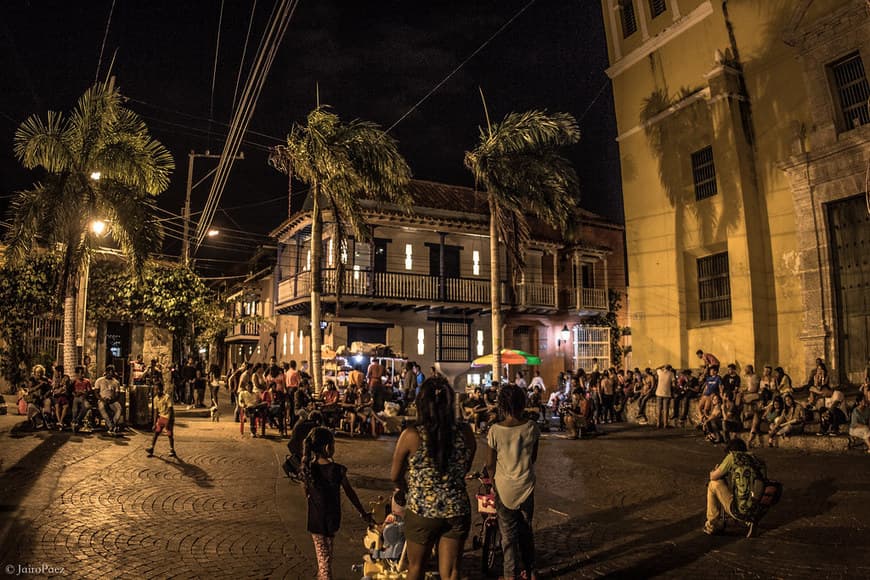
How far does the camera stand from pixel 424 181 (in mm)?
29406

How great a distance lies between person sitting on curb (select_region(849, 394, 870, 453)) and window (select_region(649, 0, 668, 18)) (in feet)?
39.4

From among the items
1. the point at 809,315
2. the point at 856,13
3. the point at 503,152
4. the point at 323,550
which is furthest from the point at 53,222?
the point at 856,13

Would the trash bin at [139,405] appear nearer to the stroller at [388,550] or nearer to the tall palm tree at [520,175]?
the tall palm tree at [520,175]

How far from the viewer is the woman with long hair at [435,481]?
12.3ft

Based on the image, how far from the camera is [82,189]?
48.6 ft

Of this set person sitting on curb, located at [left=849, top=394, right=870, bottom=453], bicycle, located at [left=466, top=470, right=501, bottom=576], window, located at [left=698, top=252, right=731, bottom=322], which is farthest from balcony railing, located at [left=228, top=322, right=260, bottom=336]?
bicycle, located at [left=466, top=470, right=501, bottom=576]

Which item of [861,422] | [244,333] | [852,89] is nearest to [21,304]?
[244,333]

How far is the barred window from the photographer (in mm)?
26703

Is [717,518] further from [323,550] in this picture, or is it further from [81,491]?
[81,491]

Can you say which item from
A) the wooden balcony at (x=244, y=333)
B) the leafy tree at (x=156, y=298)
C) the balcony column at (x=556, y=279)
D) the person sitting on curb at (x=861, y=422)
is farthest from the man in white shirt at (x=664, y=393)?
the wooden balcony at (x=244, y=333)

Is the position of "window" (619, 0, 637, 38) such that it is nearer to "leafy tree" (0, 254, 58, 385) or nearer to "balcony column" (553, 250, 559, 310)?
"balcony column" (553, 250, 559, 310)

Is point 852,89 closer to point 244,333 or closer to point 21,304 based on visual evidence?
point 21,304

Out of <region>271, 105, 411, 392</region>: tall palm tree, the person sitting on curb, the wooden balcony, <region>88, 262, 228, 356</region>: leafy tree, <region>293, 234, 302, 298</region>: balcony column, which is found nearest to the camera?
the person sitting on curb

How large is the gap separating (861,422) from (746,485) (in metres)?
6.79
